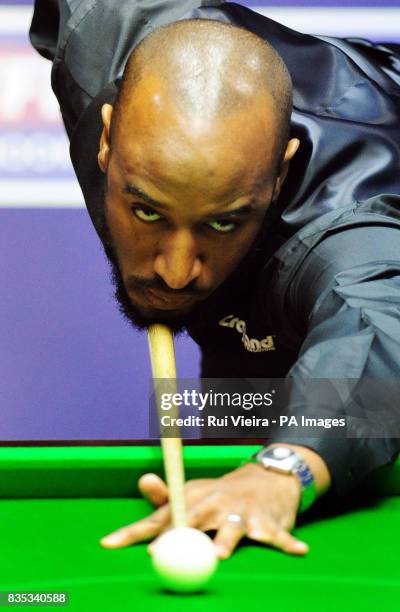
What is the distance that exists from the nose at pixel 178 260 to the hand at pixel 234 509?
80cm

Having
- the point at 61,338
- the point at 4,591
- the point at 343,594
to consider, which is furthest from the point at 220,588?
the point at 61,338

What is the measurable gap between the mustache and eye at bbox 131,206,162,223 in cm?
19

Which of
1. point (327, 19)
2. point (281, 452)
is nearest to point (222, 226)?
point (281, 452)

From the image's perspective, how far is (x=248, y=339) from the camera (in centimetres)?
334

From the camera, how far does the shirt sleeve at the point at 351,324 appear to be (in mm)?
2082

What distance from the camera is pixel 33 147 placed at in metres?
4.94

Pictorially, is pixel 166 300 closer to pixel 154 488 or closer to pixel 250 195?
pixel 250 195

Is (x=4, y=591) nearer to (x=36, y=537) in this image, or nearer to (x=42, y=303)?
(x=36, y=537)

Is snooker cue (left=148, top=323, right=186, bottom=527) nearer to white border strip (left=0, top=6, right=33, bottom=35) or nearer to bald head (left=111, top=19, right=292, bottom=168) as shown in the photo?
bald head (left=111, top=19, right=292, bottom=168)

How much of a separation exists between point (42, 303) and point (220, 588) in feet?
10.6

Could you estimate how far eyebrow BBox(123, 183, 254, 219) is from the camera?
2.58 metres

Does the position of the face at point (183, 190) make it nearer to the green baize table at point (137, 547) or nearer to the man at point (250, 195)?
the man at point (250, 195)

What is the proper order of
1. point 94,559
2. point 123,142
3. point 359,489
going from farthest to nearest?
point 123,142
point 359,489
point 94,559

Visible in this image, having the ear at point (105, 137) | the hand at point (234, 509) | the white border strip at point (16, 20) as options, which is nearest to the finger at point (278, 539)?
the hand at point (234, 509)
